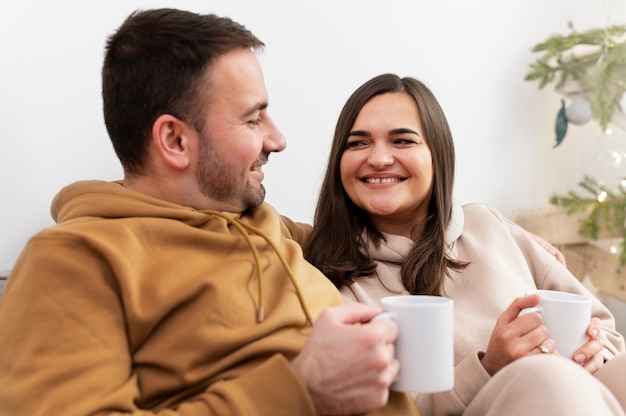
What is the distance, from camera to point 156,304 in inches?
45.1

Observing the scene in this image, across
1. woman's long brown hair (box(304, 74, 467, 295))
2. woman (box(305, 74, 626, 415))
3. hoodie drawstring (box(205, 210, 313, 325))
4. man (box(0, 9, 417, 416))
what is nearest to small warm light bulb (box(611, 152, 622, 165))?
woman (box(305, 74, 626, 415))

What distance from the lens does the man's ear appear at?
4.30 feet

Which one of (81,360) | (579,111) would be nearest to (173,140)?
(81,360)

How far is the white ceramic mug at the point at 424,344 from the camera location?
3.44ft

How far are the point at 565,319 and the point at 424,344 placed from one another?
0.39m

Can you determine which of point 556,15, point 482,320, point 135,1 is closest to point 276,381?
point 482,320

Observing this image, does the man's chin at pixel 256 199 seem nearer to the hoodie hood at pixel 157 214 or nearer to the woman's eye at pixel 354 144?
the hoodie hood at pixel 157 214

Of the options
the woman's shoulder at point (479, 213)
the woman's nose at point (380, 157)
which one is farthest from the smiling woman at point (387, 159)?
the woman's shoulder at point (479, 213)

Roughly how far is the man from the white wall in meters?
0.38

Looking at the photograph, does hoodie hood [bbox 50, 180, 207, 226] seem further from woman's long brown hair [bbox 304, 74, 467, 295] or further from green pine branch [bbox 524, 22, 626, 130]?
green pine branch [bbox 524, 22, 626, 130]

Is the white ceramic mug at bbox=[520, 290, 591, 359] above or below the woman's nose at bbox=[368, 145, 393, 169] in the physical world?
below

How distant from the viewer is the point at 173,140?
1.33 metres

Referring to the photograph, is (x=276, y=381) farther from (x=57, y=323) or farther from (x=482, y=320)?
(x=482, y=320)

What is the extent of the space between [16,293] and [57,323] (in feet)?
0.28
